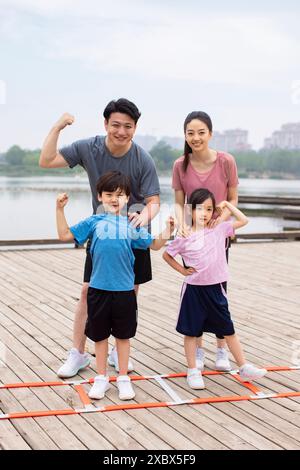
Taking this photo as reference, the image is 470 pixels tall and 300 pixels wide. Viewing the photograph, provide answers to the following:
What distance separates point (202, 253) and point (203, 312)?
0.32 metres

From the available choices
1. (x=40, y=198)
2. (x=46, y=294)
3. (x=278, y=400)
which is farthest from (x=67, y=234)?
(x=40, y=198)

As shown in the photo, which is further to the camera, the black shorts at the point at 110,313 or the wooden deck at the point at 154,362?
the black shorts at the point at 110,313

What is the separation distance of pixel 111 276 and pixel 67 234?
309mm

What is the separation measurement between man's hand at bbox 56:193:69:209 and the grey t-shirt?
1.26 feet

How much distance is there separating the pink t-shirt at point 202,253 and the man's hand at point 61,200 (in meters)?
0.67

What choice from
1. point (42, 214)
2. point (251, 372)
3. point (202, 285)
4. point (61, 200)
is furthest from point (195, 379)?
point (42, 214)

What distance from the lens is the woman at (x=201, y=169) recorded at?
142 inches

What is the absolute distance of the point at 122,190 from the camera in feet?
11.0

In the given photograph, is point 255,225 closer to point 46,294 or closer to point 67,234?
point 46,294

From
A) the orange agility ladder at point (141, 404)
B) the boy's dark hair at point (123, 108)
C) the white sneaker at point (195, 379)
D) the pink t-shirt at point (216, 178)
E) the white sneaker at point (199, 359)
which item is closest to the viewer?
the orange agility ladder at point (141, 404)

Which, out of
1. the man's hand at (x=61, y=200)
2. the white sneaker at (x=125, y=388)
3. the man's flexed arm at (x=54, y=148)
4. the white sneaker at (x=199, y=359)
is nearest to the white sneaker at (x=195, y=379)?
the white sneaker at (x=199, y=359)

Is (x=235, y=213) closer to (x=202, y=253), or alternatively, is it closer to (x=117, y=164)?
(x=202, y=253)

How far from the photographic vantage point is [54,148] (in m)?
3.55

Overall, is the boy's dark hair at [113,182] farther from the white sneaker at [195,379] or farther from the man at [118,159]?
the white sneaker at [195,379]
